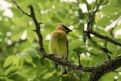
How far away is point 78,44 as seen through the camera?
361 cm

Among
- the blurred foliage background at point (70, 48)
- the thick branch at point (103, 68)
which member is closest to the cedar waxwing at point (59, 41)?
the blurred foliage background at point (70, 48)

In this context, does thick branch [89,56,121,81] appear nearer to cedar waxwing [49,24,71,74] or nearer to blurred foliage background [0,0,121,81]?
blurred foliage background [0,0,121,81]

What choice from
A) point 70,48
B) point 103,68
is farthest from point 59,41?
point 103,68

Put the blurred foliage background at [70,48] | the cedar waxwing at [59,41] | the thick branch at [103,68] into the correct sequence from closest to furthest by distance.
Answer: the thick branch at [103,68], the blurred foliage background at [70,48], the cedar waxwing at [59,41]

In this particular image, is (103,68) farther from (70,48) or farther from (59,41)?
(59,41)

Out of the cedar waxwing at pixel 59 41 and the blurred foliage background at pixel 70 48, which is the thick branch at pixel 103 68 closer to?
→ the blurred foliage background at pixel 70 48

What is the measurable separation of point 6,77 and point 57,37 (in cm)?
116

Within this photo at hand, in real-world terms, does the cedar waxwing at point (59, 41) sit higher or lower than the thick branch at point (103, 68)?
lower

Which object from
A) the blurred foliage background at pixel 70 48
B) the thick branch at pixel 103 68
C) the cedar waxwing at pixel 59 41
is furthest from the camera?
the cedar waxwing at pixel 59 41

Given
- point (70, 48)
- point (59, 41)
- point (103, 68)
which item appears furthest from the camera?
point (59, 41)

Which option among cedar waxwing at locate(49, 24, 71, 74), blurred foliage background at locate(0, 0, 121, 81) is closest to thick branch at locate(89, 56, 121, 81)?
blurred foliage background at locate(0, 0, 121, 81)

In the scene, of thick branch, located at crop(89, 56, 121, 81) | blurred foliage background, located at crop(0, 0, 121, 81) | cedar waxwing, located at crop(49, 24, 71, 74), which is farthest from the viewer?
cedar waxwing, located at crop(49, 24, 71, 74)

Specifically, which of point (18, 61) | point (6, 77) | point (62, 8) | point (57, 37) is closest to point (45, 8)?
point (62, 8)

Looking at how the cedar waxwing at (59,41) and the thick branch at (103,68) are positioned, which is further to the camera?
the cedar waxwing at (59,41)
